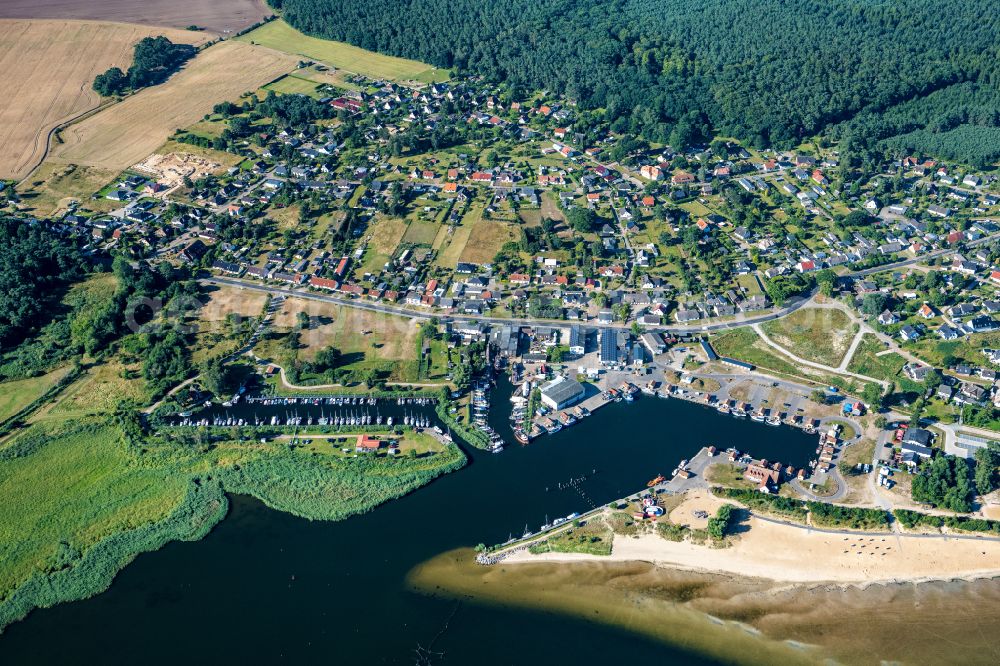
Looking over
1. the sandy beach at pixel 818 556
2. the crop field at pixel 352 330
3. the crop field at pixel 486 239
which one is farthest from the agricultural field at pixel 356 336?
the sandy beach at pixel 818 556

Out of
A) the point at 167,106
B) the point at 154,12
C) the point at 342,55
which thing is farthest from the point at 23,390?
the point at 154,12

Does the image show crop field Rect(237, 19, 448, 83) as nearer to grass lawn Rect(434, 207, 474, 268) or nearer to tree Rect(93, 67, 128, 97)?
tree Rect(93, 67, 128, 97)

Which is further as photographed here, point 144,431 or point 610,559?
point 144,431

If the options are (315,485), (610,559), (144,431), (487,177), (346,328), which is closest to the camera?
(610,559)

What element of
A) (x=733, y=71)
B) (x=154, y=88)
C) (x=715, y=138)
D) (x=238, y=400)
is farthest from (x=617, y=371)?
(x=154, y=88)

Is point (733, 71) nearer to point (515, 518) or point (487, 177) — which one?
point (487, 177)

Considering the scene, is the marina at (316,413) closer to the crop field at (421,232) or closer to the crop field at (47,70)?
the crop field at (421,232)
